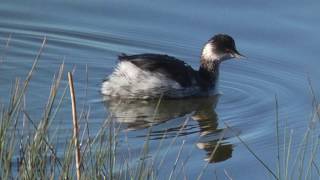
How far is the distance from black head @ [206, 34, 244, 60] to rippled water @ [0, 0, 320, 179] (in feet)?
0.89

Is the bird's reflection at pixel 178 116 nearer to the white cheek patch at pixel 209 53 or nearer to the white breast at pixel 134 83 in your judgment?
the white breast at pixel 134 83

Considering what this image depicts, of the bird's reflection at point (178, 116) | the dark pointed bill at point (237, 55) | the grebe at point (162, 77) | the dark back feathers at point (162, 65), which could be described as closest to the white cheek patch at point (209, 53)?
the grebe at point (162, 77)

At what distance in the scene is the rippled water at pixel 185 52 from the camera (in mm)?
9758

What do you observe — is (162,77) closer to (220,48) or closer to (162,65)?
(162,65)

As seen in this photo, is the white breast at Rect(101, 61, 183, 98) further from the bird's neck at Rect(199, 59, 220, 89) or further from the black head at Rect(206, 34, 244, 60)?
the black head at Rect(206, 34, 244, 60)

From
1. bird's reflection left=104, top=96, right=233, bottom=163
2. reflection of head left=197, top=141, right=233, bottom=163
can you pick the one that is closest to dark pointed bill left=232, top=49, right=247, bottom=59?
bird's reflection left=104, top=96, right=233, bottom=163

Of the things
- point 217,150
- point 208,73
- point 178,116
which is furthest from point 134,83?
point 217,150

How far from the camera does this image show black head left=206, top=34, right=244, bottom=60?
37.2 ft

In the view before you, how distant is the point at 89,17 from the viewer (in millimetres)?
12305

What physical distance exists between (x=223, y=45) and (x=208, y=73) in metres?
0.39

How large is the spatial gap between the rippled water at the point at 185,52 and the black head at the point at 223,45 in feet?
0.89

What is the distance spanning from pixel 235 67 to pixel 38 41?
7.29ft

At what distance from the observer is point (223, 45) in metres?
11.4

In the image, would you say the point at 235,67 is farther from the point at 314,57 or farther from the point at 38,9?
the point at 38,9
